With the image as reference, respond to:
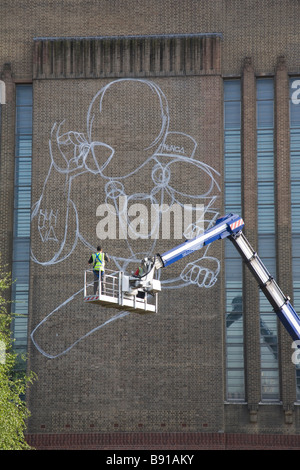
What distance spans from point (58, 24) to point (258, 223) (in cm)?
1248

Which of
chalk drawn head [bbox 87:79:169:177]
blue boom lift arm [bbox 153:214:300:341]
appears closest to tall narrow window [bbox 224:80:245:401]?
chalk drawn head [bbox 87:79:169:177]

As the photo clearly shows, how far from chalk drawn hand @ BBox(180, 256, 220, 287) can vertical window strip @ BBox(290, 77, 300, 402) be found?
3369 mm

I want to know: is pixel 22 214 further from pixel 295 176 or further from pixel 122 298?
pixel 122 298

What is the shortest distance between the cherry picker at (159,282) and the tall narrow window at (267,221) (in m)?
6.72

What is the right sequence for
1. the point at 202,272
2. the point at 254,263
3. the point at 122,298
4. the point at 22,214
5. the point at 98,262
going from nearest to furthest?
1. the point at 122,298
2. the point at 98,262
3. the point at 254,263
4. the point at 202,272
5. the point at 22,214

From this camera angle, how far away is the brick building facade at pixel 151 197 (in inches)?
1508

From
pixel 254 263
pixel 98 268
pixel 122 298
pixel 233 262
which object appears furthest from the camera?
pixel 233 262

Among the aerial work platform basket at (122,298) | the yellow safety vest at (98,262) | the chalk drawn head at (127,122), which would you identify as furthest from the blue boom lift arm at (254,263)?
the chalk drawn head at (127,122)

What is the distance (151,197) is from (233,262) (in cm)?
446

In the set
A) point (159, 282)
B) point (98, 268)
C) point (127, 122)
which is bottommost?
point (159, 282)

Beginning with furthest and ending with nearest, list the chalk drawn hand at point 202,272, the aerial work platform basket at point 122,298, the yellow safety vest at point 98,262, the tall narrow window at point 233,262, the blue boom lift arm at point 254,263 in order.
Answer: the chalk drawn hand at point 202,272, the tall narrow window at point 233,262, the blue boom lift arm at point 254,263, the yellow safety vest at point 98,262, the aerial work platform basket at point 122,298

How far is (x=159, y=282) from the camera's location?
87.8 ft

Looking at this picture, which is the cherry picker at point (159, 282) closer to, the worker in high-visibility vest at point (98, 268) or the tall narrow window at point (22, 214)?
the worker in high-visibility vest at point (98, 268)

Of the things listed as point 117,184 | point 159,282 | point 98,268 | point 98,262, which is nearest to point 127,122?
point 117,184
